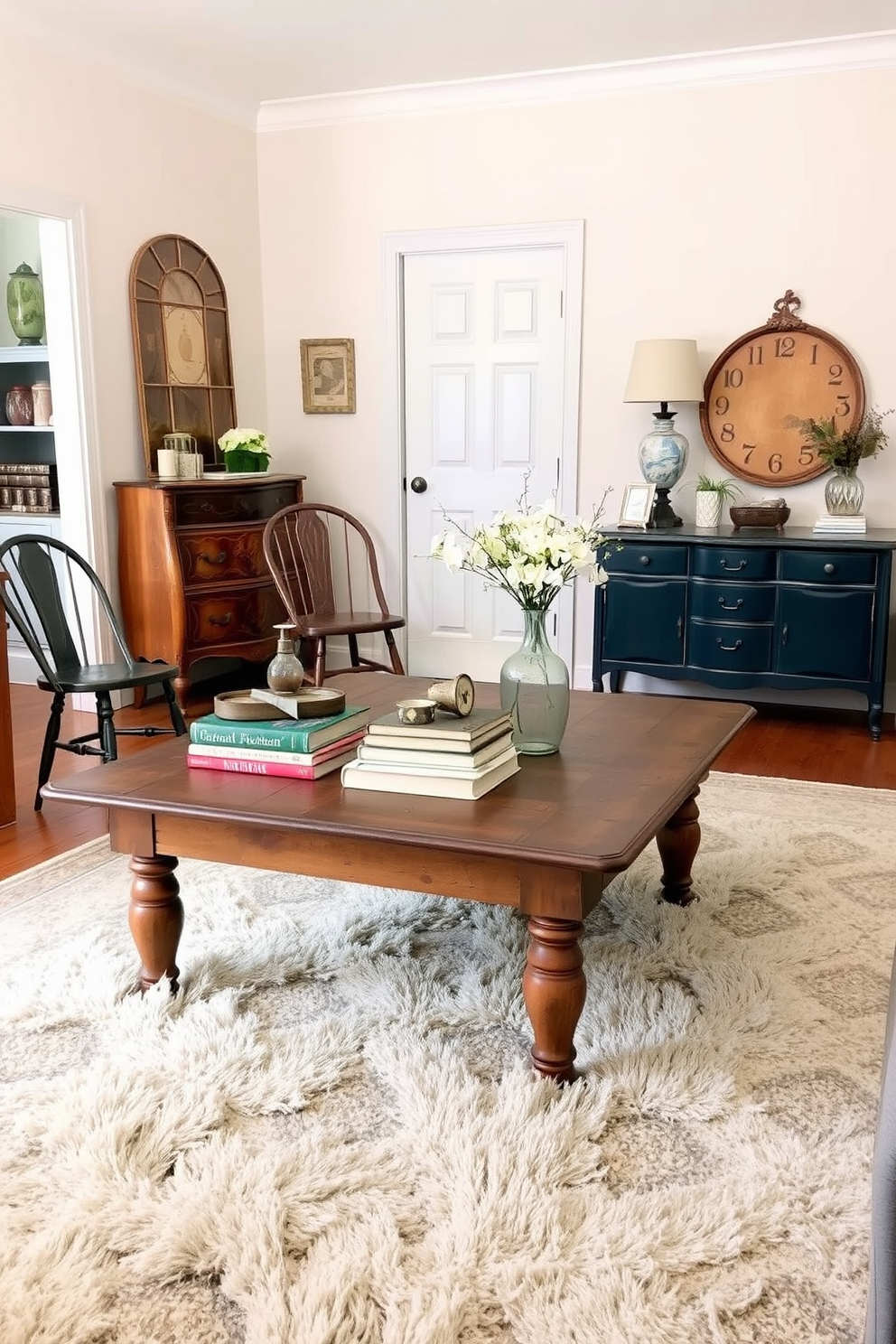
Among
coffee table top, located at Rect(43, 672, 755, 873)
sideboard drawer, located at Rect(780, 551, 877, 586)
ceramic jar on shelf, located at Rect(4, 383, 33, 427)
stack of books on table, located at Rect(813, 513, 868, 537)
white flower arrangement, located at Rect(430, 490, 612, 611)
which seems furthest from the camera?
ceramic jar on shelf, located at Rect(4, 383, 33, 427)

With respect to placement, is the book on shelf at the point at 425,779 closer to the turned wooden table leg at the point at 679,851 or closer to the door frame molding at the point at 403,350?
the turned wooden table leg at the point at 679,851

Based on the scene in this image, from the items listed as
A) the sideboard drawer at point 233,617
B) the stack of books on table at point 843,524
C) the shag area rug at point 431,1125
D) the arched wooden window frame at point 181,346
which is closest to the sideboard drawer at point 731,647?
the stack of books on table at point 843,524

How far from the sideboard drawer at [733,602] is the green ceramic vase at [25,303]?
10.4 feet

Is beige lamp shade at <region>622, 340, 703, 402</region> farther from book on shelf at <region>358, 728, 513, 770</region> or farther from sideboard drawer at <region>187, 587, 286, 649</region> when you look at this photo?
book on shelf at <region>358, 728, 513, 770</region>

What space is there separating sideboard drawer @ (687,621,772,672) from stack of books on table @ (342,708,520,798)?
2.56 m

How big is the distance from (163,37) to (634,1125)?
430 cm

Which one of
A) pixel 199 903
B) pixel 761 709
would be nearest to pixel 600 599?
pixel 761 709

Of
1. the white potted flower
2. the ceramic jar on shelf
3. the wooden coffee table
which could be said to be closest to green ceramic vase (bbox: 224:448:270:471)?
the white potted flower

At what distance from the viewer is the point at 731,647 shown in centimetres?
461

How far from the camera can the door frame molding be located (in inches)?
202

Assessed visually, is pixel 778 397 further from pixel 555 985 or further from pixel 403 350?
pixel 555 985

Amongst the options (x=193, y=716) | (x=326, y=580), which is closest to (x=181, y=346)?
(x=326, y=580)

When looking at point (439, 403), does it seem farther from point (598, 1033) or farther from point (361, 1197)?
point (361, 1197)

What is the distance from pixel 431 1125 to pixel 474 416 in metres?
4.03
